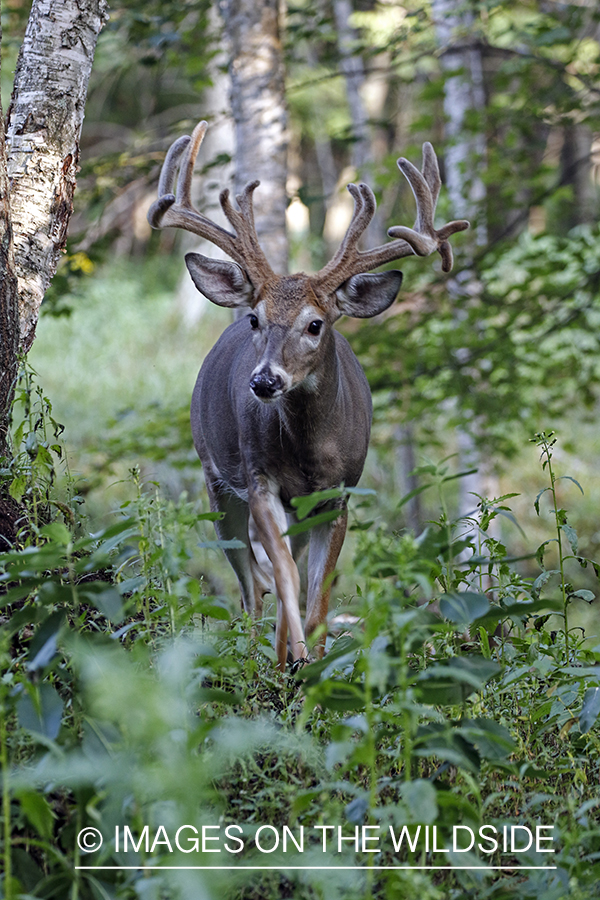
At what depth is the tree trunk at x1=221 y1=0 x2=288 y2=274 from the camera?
6.38m

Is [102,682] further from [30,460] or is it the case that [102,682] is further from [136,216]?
[136,216]

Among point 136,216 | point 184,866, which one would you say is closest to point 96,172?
point 184,866

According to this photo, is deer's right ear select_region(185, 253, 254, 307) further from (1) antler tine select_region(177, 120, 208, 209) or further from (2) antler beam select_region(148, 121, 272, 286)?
(1) antler tine select_region(177, 120, 208, 209)

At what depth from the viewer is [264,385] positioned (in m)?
3.65

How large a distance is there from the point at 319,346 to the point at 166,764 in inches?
98.9

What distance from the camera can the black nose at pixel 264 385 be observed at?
3.65 metres

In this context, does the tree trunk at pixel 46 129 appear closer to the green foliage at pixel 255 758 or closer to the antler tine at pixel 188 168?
the antler tine at pixel 188 168

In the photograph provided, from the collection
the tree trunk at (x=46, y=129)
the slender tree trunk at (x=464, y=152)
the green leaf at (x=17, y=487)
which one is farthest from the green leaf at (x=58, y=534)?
the slender tree trunk at (x=464, y=152)

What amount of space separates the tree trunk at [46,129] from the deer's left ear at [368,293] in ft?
3.98

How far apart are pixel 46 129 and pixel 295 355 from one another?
4.32 feet

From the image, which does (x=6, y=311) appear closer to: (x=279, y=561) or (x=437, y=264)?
(x=279, y=561)

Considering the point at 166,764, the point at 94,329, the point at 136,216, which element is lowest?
the point at 166,764

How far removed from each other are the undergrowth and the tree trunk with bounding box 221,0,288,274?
4.18 meters

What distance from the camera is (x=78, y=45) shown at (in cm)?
385
